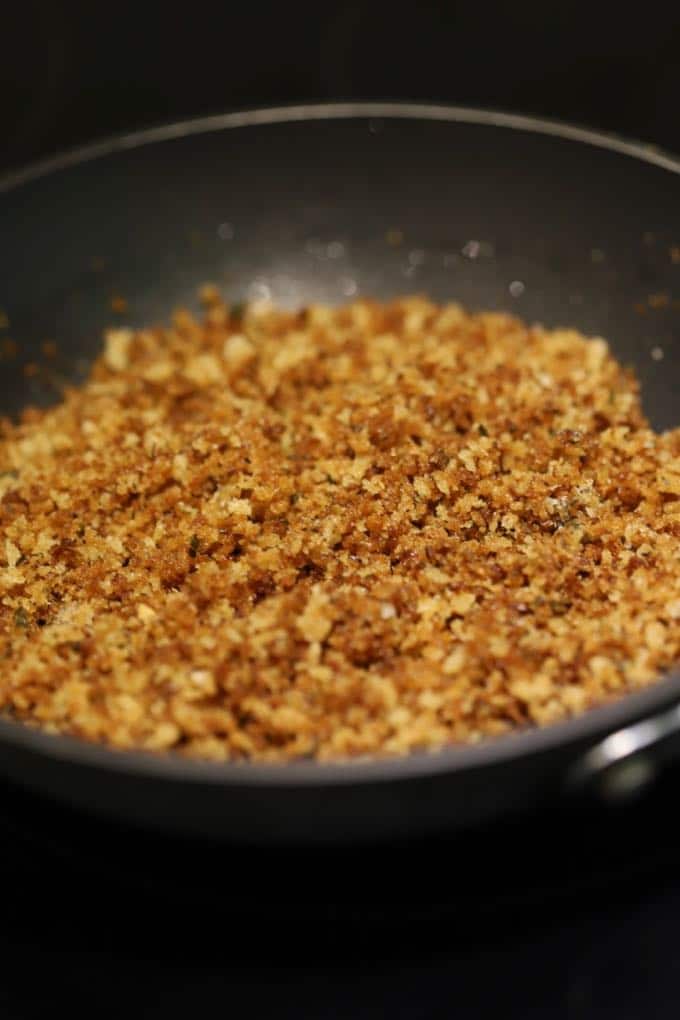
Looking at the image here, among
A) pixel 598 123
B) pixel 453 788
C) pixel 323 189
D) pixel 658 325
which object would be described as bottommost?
pixel 453 788

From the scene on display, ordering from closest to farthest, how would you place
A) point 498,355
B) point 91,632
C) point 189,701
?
1. point 189,701
2. point 91,632
3. point 498,355

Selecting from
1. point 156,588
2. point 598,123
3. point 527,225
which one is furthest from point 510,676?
point 598,123

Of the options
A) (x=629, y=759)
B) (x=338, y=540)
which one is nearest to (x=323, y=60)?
(x=338, y=540)

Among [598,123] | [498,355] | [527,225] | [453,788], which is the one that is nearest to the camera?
[453,788]

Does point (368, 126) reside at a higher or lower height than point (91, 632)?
higher

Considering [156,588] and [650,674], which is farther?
[156,588]

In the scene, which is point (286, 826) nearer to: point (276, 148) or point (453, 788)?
point (453, 788)
